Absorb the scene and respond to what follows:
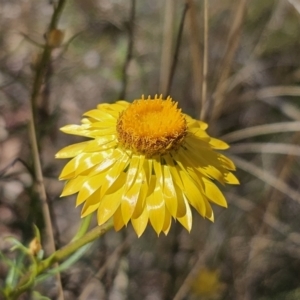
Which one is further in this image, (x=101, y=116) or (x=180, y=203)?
(x=101, y=116)

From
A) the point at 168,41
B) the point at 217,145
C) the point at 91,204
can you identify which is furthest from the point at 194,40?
the point at 91,204

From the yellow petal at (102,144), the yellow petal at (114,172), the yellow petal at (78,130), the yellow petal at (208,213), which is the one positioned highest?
the yellow petal at (78,130)

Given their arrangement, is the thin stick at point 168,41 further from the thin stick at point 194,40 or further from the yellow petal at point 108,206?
the yellow petal at point 108,206

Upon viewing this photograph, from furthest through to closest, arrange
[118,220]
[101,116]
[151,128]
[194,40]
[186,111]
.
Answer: [186,111] → [194,40] → [101,116] → [151,128] → [118,220]

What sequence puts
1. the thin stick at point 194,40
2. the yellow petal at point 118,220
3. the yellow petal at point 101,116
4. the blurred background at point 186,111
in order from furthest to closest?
the blurred background at point 186,111 → the thin stick at point 194,40 → the yellow petal at point 101,116 → the yellow petal at point 118,220

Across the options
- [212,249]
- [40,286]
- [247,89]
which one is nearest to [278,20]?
[247,89]

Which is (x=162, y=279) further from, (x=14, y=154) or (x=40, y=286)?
(x=14, y=154)

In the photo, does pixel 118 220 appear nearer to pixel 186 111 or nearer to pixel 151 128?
pixel 151 128

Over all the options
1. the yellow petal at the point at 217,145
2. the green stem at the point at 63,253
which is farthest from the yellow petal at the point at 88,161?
the yellow petal at the point at 217,145
